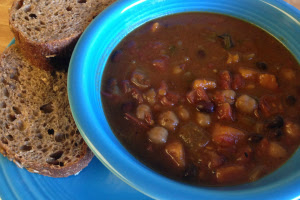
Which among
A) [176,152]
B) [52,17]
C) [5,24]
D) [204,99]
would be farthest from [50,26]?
[176,152]

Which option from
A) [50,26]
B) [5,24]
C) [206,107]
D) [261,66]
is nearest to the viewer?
[206,107]

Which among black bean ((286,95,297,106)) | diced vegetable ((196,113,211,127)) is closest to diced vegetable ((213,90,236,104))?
diced vegetable ((196,113,211,127))

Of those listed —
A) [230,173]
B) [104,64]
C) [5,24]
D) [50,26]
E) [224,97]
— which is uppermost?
[224,97]

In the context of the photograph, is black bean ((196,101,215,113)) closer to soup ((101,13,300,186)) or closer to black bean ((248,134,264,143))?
soup ((101,13,300,186))

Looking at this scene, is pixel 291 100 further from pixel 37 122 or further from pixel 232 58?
pixel 37 122

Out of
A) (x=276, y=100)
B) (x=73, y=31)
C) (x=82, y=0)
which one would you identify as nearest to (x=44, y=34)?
(x=73, y=31)

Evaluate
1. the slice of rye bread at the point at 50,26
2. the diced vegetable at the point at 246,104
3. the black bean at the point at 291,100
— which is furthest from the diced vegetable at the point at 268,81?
the slice of rye bread at the point at 50,26

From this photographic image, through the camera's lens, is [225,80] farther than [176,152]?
Yes
